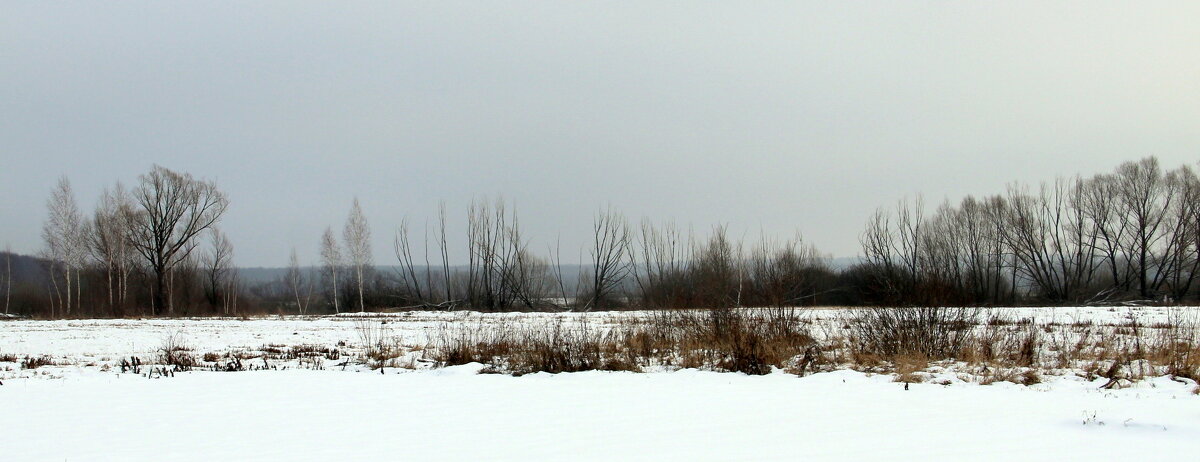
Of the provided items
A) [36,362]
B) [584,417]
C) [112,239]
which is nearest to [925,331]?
[584,417]

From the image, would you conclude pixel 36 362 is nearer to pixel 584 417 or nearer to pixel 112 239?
pixel 584 417

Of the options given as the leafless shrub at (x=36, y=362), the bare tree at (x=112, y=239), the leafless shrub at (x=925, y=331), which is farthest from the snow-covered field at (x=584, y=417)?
the bare tree at (x=112, y=239)

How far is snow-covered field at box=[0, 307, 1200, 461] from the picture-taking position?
5742 mm

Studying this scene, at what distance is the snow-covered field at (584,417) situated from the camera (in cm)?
574

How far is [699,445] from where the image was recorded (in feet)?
19.5

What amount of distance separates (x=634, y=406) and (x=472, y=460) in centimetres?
273

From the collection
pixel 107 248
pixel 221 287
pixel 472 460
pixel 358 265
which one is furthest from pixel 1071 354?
pixel 221 287

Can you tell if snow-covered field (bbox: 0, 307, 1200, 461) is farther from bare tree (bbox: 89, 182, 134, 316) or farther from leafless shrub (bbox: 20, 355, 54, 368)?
bare tree (bbox: 89, 182, 134, 316)

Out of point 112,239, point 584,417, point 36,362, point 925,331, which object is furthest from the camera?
point 112,239

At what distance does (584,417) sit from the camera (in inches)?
287

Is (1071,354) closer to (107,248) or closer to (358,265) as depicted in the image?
(358,265)

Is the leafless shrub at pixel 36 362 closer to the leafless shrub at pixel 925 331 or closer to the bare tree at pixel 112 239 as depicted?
the leafless shrub at pixel 925 331

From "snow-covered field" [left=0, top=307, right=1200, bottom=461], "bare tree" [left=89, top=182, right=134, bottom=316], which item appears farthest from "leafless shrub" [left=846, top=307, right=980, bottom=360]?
"bare tree" [left=89, top=182, right=134, bottom=316]

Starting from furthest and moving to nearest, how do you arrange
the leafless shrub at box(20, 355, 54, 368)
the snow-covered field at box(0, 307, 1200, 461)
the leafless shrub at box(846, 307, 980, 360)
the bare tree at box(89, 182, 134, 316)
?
the bare tree at box(89, 182, 134, 316)
the leafless shrub at box(20, 355, 54, 368)
the leafless shrub at box(846, 307, 980, 360)
the snow-covered field at box(0, 307, 1200, 461)
